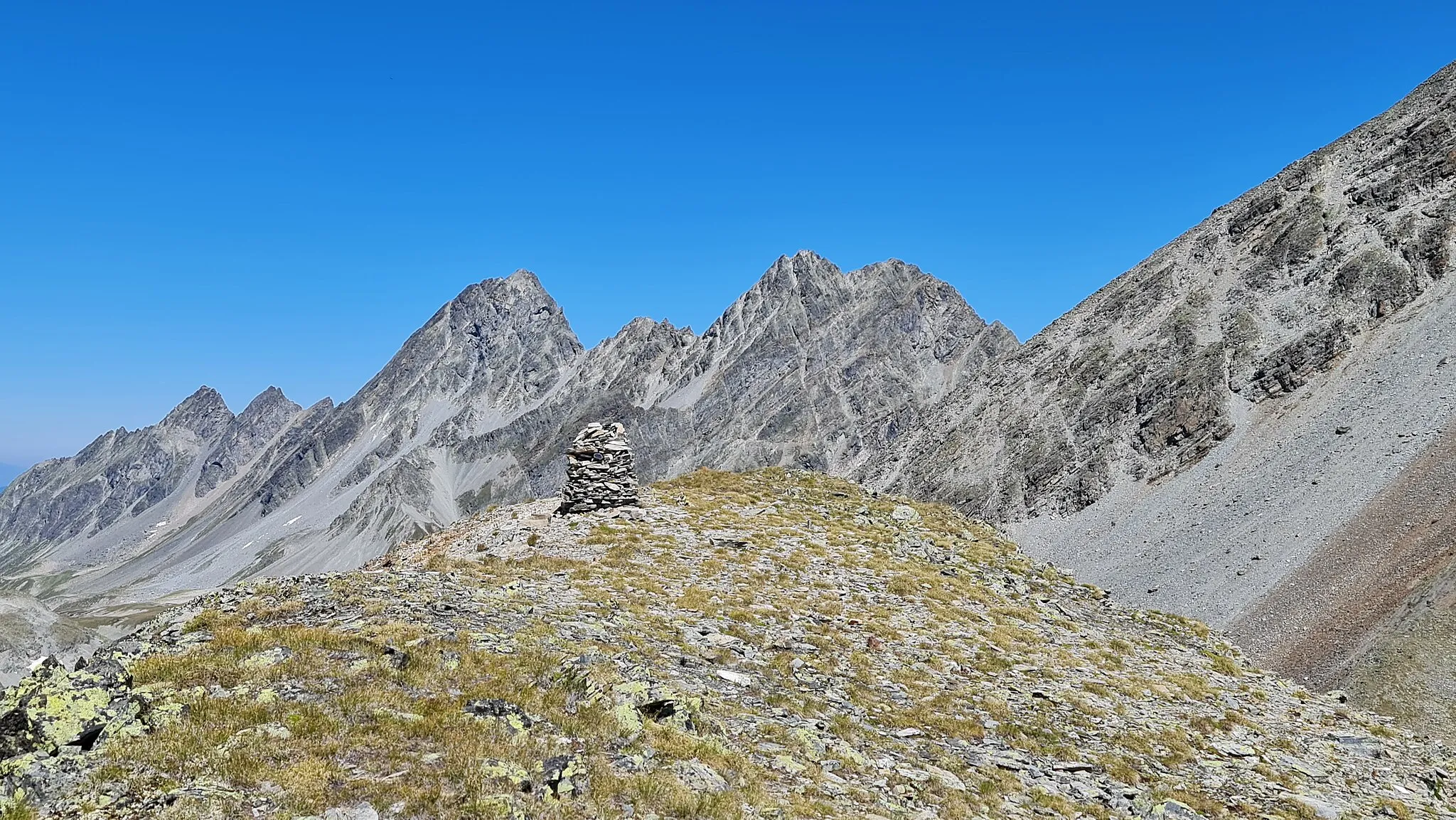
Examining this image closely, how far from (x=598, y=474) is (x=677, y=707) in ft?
75.5

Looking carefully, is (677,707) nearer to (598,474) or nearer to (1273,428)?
(598,474)

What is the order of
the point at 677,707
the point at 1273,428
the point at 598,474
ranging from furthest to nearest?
the point at 1273,428 < the point at 598,474 < the point at 677,707

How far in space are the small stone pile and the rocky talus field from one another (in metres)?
5.00

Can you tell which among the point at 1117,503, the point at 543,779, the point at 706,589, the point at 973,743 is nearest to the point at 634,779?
the point at 543,779

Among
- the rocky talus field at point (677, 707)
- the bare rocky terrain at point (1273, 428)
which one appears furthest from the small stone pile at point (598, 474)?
the bare rocky terrain at point (1273, 428)

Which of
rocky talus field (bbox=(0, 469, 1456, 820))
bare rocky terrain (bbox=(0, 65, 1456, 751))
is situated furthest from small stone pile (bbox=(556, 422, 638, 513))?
bare rocky terrain (bbox=(0, 65, 1456, 751))

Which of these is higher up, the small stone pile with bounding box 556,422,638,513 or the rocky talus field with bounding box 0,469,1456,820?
the small stone pile with bounding box 556,422,638,513

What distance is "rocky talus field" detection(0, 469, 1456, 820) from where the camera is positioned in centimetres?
1062

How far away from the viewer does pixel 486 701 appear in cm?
1348

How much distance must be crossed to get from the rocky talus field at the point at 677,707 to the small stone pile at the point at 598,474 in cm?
500

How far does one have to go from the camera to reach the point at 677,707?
14.1m

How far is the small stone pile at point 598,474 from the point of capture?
118 feet

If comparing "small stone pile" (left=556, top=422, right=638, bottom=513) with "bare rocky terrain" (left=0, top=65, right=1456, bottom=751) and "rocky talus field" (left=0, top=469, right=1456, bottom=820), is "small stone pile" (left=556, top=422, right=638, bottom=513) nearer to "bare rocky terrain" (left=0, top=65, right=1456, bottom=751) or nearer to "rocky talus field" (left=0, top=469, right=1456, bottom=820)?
"rocky talus field" (left=0, top=469, right=1456, bottom=820)

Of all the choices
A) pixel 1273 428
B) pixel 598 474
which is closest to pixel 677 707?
pixel 598 474
